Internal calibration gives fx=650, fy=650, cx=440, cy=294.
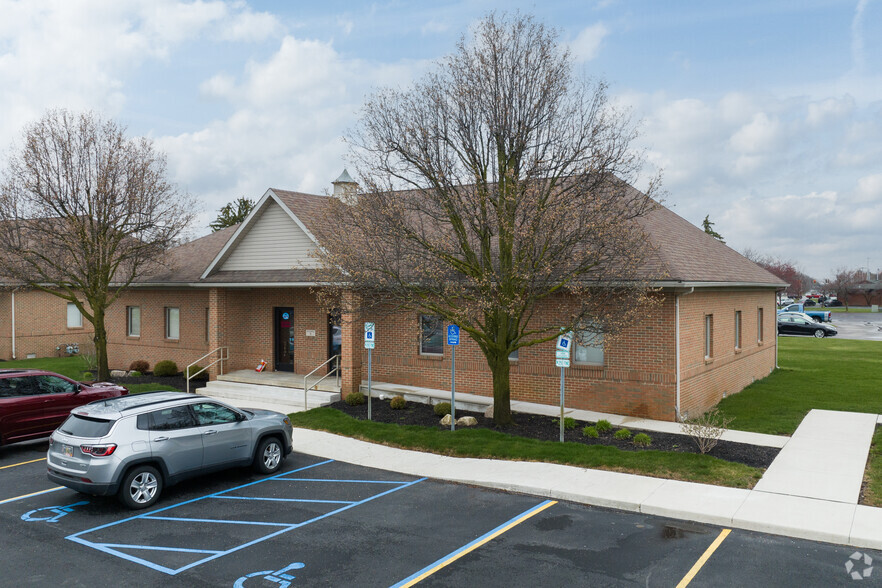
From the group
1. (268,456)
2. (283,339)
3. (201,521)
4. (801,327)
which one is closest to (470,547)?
(201,521)

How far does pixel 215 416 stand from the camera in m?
11.3

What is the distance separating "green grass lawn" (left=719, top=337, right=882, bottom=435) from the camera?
53.5ft

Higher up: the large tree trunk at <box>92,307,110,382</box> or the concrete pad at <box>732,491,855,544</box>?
the large tree trunk at <box>92,307,110,382</box>

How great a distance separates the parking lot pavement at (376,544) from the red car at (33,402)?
3692 mm

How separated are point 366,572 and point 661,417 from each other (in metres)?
9.95

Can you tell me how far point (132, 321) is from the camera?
27.1 metres

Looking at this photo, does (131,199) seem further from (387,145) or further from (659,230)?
(659,230)

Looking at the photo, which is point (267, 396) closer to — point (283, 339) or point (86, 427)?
point (283, 339)

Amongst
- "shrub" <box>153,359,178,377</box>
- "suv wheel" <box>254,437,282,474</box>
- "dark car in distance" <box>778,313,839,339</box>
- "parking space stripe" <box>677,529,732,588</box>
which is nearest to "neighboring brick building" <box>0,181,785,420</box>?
"shrub" <box>153,359,178,377</box>

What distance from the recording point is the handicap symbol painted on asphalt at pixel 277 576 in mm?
7274

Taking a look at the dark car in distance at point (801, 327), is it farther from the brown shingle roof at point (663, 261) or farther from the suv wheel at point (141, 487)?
the suv wheel at point (141, 487)

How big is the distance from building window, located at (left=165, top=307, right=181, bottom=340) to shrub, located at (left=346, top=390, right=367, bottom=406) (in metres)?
10.6

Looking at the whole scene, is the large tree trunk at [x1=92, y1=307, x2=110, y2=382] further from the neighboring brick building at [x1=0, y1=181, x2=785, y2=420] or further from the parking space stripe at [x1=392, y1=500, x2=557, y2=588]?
the parking space stripe at [x1=392, y1=500, x2=557, y2=588]

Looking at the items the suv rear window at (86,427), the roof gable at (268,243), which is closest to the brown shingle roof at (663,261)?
the roof gable at (268,243)
